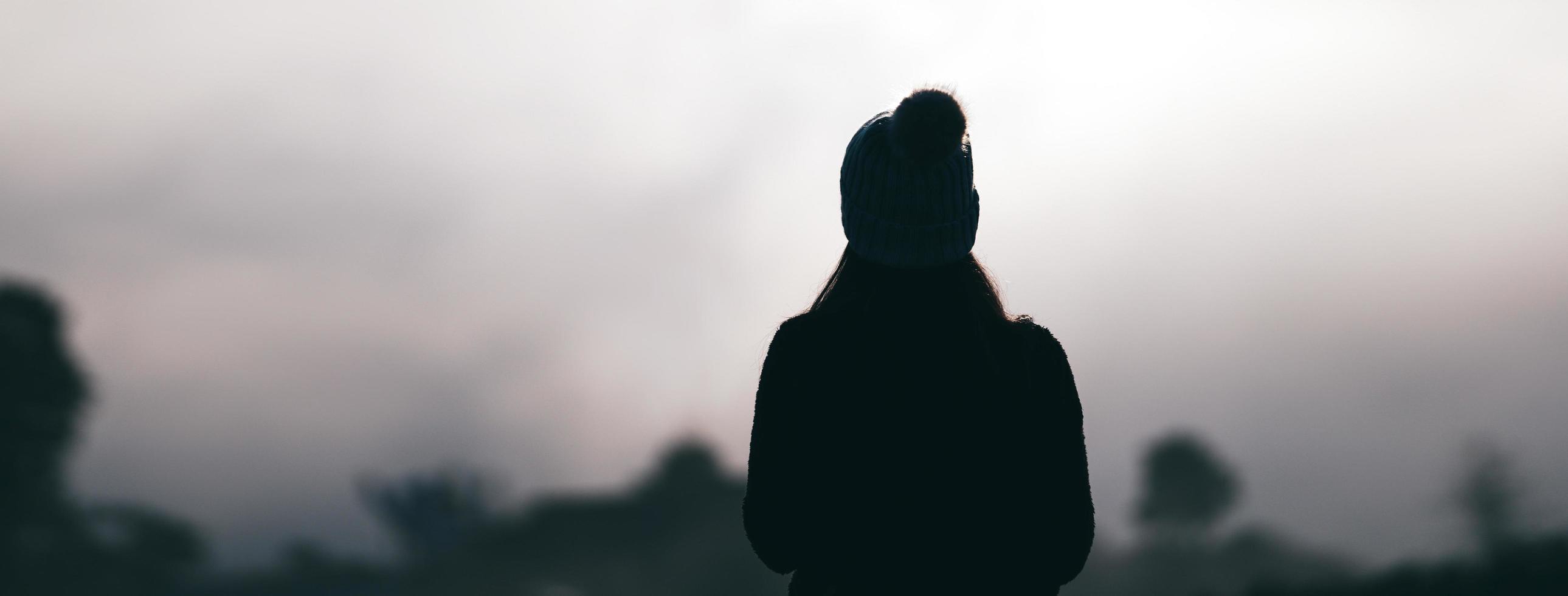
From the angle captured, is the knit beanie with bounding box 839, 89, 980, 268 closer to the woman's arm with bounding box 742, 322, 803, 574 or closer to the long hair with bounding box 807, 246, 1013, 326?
the long hair with bounding box 807, 246, 1013, 326

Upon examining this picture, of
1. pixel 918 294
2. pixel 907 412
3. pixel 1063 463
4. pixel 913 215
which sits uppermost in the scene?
pixel 913 215

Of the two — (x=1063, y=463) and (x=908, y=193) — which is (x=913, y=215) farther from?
(x=1063, y=463)

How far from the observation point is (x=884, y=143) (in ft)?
8.96

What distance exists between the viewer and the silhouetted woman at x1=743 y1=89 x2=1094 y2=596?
8.95ft

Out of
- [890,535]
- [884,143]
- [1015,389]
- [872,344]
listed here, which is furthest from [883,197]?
[890,535]

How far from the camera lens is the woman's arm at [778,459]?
277cm

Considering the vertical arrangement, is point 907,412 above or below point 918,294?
below

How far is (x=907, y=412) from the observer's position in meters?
2.73

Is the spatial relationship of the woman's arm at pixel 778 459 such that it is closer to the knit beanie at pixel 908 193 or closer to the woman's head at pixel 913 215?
the woman's head at pixel 913 215

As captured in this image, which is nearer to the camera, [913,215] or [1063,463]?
[913,215]

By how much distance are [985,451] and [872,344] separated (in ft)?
1.31

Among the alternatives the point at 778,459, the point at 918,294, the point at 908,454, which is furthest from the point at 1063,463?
the point at 778,459

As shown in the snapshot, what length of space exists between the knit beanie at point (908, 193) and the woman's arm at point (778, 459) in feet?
1.10

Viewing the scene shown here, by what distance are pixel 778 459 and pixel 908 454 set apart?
1.12 feet
